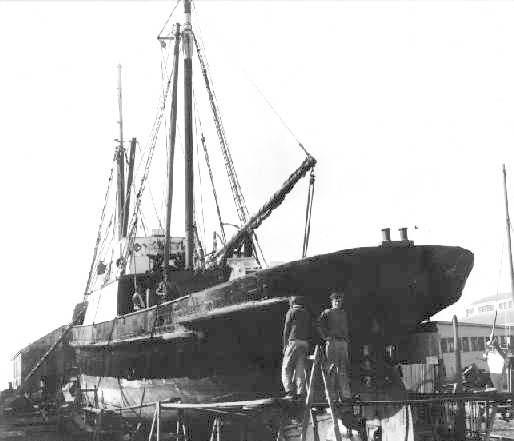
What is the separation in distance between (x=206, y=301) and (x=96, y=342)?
19.1 ft

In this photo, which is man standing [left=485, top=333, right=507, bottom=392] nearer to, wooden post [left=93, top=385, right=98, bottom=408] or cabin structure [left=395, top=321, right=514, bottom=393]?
cabin structure [left=395, top=321, right=514, bottom=393]

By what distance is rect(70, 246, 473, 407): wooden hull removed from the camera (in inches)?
378

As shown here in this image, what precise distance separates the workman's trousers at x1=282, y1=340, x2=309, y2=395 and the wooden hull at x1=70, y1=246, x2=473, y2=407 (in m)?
1.58

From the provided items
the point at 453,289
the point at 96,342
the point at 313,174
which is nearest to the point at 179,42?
the point at 313,174

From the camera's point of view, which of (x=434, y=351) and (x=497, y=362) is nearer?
(x=434, y=351)

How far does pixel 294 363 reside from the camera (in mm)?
7855

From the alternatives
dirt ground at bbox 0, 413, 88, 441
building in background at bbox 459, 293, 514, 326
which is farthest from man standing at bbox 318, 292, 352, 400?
building in background at bbox 459, 293, 514, 326

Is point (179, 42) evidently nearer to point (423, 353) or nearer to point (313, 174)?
point (313, 174)

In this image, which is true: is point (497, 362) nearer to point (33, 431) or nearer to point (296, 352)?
point (296, 352)

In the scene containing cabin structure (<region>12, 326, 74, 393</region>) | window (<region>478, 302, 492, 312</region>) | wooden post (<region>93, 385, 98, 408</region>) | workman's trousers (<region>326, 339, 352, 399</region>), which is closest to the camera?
workman's trousers (<region>326, 339, 352, 399</region>)

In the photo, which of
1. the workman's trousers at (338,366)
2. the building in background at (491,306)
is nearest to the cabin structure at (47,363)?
the workman's trousers at (338,366)

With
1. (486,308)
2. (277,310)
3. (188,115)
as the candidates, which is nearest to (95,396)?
(188,115)

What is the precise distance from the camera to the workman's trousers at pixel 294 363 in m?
7.80

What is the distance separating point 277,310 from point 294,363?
1.70m
